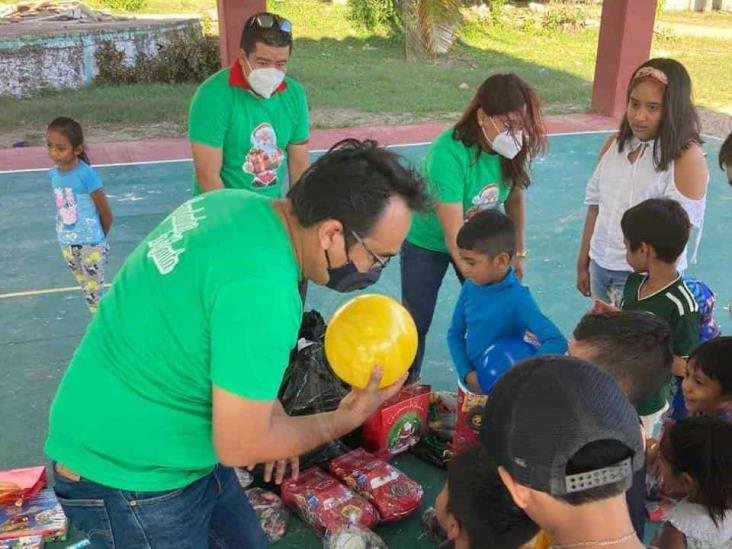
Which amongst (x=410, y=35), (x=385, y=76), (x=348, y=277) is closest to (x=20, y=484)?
(x=348, y=277)

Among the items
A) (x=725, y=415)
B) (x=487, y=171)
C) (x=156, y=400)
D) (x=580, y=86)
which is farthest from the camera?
(x=580, y=86)

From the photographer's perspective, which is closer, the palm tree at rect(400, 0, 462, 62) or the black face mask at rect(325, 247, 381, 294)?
the black face mask at rect(325, 247, 381, 294)

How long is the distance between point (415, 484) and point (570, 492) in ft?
6.97

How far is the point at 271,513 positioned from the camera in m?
3.27

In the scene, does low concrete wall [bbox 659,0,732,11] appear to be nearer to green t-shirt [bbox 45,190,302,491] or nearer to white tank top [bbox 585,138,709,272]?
white tank top [bbox 585,138,709,272]

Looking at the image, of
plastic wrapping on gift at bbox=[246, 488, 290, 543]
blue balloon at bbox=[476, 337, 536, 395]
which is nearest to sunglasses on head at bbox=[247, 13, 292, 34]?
blue balloon at bbox=[476, 337, 536, 395]

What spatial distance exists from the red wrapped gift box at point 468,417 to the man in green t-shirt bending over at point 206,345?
142 centimetres

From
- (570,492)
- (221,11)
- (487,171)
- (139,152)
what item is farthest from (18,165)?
(570,492)

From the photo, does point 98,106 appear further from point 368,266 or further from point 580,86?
point 368,266

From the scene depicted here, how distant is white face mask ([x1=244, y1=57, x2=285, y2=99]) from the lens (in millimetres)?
3754

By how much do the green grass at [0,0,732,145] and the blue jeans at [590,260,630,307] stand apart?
9.19m

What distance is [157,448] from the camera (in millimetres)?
1937

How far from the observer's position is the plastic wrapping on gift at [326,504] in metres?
3.17

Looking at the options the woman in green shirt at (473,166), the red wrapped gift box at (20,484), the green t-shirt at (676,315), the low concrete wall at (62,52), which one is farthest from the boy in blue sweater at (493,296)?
the low concrete wall at (62,52)
